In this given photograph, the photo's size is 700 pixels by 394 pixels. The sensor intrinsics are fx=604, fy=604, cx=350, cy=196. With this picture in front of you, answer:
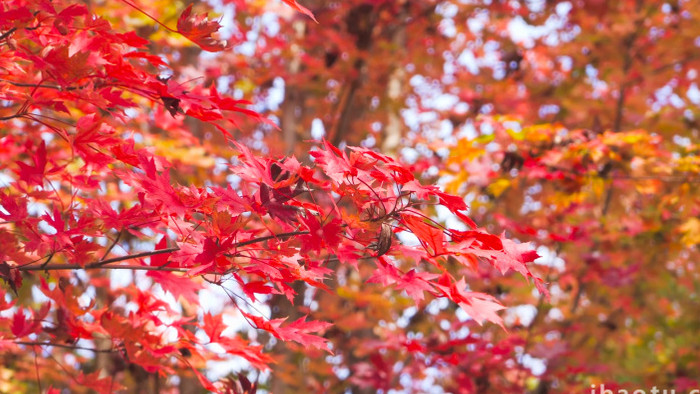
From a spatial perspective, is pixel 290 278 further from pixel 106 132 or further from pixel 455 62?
pixel 455 62

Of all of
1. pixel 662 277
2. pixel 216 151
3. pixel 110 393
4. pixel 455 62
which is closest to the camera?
pixel 110 393

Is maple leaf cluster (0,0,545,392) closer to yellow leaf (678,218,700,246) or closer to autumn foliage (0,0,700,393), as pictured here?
autumn foliage (0,0,700,393)

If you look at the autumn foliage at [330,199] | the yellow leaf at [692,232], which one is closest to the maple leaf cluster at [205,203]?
the autumn foliage at [330,199]

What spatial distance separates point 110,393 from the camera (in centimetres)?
213

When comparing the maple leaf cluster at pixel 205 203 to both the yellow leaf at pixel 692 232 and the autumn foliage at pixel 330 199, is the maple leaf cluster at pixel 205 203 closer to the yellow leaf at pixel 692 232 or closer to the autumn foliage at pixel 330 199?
the autumn foliage at pixel 330 199

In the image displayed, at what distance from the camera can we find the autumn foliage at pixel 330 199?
1.61 meters

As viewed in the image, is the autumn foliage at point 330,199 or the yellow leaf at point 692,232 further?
the yellow leaf at point 692,232

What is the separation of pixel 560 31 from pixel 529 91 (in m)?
1.43

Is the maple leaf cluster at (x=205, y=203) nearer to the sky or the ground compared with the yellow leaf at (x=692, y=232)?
nearer to the sky

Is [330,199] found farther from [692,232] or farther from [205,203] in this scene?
[692,232]

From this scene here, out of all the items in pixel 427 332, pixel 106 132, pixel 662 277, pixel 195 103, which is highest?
pixel 195 103

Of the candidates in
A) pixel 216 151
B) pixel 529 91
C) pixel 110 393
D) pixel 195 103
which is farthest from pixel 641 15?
pixel 110 393

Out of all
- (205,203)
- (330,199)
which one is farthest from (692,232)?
(205,203)

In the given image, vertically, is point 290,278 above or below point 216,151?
above
